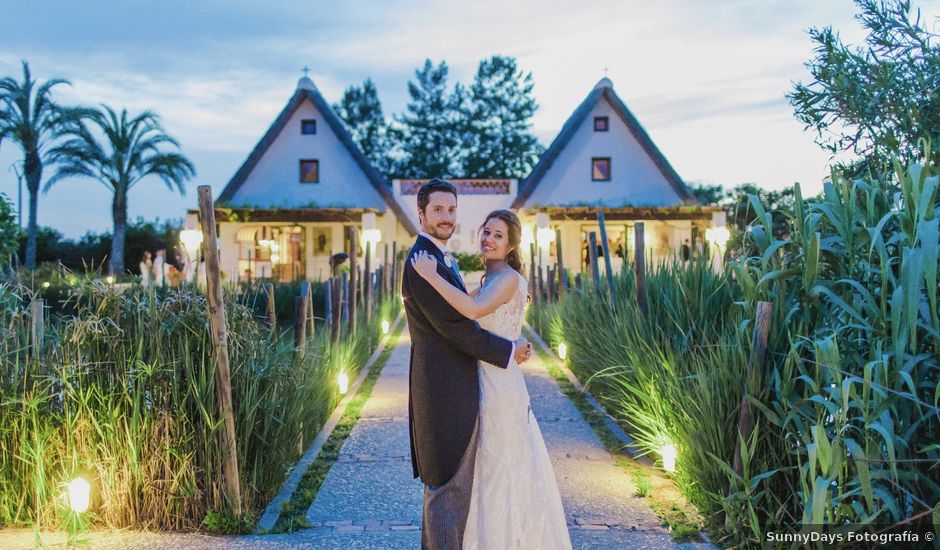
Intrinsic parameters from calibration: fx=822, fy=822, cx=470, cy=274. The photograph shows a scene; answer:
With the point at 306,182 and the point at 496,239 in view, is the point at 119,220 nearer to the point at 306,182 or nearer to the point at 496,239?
the point at 306,182

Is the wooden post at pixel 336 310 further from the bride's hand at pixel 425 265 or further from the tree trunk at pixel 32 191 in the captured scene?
the tree trunk at pixel 32 191

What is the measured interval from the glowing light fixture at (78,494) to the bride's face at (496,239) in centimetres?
209

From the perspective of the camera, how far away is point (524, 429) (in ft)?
10.0

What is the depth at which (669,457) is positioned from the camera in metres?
4.40

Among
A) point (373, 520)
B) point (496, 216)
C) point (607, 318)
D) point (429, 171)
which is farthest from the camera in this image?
point (429, 171)

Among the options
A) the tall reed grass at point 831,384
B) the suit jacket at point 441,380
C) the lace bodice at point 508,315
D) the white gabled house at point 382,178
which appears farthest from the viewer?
the white gabled house at point 382,178

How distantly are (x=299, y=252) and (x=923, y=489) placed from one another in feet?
74.1

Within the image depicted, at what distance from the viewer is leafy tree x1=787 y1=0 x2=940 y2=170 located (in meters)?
5.12

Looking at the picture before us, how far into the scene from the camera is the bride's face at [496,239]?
3.14 metres

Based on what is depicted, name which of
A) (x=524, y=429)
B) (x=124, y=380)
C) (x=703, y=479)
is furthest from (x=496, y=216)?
(x=124, y=380)

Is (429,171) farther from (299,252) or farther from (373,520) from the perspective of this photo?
(373,520)

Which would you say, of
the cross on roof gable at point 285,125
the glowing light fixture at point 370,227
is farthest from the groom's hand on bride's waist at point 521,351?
the cross on roof gable at point 285,125

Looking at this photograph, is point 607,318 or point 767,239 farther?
point 607,318

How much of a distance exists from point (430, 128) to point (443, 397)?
3892 cm
